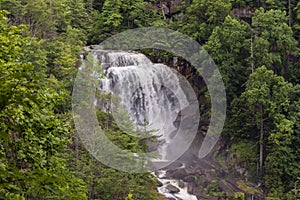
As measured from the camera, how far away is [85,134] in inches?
456

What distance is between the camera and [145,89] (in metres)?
17.2

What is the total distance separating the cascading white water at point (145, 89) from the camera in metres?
16.7

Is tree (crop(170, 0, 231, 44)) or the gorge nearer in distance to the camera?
the gorge

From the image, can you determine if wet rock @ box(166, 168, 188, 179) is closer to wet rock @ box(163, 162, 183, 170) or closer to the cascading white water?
wet rock @ box(163, 162, 183, 170)

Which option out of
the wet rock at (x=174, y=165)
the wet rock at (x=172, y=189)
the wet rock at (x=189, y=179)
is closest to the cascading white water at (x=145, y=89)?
the wet rock at (x=174, y=165)

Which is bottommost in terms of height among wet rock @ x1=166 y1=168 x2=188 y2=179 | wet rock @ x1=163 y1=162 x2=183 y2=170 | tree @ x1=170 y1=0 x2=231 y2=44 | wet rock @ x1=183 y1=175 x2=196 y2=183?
wet rock @ x1=183 y1=175 x2=196 y2=183

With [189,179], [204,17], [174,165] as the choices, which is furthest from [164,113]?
[204,17]

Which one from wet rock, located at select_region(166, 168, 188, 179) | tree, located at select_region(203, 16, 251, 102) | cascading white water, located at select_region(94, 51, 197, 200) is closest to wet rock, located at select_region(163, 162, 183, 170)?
wet rock, located at select_region(166, 168, 188, 179)

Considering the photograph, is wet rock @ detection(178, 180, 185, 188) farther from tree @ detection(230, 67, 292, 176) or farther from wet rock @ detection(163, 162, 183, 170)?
tree @ detection(230, 67, 292, 176)

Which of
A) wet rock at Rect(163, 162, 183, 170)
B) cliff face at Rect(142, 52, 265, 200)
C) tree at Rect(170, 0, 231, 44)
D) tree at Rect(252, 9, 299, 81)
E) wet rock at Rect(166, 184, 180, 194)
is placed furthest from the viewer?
tree at Rect(170, 0, 231, 44)

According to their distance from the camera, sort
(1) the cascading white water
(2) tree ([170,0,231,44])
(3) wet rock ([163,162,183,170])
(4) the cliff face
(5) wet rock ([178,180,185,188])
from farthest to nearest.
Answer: (2) tree ([170,0,231,44])
(1) the cascading white water
(3) wet rock ([163,162,183,170])
(5) wet rock ([178,180,185,188])
(4) the cliff face

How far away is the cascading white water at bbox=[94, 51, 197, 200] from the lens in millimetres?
16734

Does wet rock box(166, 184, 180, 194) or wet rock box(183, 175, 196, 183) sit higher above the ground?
wet rock box(183, 175, 196, 183)

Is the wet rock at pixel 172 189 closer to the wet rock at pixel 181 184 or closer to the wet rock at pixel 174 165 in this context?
the wet rock at pixel 181 184
